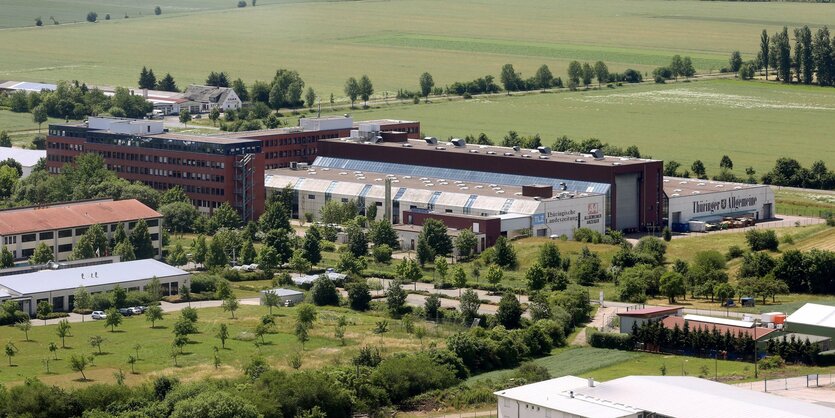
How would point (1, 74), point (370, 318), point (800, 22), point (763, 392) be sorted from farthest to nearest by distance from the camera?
point (800, 22)
point (1, 74)
point (370, 318)
point (763, 392)

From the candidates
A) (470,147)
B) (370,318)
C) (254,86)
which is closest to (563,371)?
(370,318)

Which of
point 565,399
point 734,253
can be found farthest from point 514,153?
point 565,399

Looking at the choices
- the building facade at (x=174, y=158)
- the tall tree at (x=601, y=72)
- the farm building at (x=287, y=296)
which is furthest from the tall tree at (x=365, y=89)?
the farm building at (x=287, y=296)

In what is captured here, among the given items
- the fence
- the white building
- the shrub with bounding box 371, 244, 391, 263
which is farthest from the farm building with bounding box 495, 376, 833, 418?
the white building

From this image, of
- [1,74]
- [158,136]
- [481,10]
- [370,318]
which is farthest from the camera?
[481,10]

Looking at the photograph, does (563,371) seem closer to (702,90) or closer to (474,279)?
(474,279)

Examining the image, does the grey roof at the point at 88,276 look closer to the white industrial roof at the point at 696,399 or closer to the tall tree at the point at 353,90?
the white industrial roof at the point at 696,399

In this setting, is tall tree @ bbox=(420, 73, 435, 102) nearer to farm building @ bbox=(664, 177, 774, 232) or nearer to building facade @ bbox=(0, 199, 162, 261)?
farm building @ bbox=(664, 177, 774, 232)
